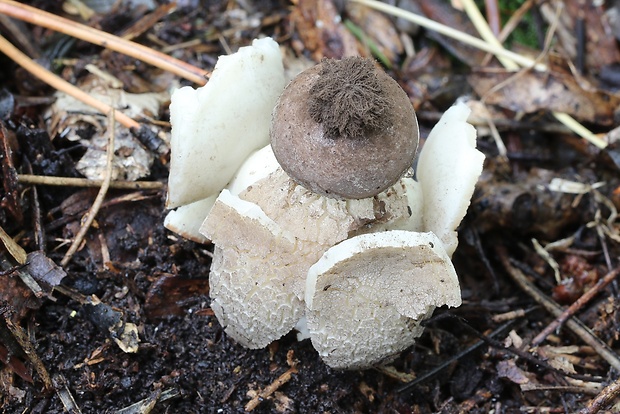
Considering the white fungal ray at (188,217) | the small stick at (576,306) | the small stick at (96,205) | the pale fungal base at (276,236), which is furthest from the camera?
the small stick at (576,306)

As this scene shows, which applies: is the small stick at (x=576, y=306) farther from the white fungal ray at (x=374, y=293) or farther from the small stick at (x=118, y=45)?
the small stick at (x=118, y=45)

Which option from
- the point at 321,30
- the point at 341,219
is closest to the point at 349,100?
the point at 341,219

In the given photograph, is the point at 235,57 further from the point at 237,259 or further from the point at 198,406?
the point at 198,406

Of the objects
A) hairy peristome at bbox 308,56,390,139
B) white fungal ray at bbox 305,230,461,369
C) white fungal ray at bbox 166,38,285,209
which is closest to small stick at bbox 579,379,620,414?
white fungal ray at bbox 305,230,461,369

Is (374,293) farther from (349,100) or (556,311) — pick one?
(556,311)

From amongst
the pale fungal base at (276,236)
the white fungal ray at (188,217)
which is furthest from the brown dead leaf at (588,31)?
the white fungal ray at (188,217)
